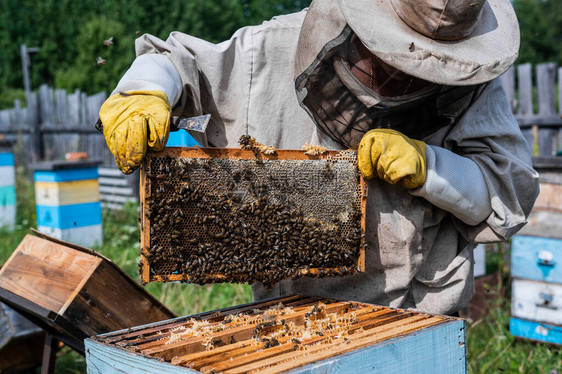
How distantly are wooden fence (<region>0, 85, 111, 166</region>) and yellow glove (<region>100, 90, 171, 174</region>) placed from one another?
8.55m

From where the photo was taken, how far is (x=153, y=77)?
2.49 m

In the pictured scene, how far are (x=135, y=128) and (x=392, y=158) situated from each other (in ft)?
3.61

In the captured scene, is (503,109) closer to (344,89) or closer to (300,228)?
(344,89)

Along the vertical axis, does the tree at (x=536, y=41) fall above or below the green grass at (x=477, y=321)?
above

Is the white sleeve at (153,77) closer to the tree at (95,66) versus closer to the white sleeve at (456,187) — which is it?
the white sleeve at (456,187)

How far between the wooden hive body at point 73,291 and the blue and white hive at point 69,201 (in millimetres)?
3149

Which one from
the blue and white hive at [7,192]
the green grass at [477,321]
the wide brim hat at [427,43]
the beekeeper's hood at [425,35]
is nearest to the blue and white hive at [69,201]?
the green grass at [477,321]

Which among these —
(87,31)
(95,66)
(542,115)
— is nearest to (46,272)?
(542,115)

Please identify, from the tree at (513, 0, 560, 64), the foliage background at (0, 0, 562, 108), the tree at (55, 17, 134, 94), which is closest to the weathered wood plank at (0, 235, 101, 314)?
the foliage background at (0, 0, 562, 108)

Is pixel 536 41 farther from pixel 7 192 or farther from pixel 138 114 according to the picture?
pixel 138 114

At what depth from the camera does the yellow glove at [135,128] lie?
2.12 meters

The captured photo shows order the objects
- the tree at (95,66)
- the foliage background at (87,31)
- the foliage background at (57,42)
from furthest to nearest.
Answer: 1. the foliage background at (57,42)
2. the tree at (95,66)
3. the foliage background at (87,31)

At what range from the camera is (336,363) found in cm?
166

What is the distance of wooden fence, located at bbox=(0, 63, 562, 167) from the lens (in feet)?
25.2
